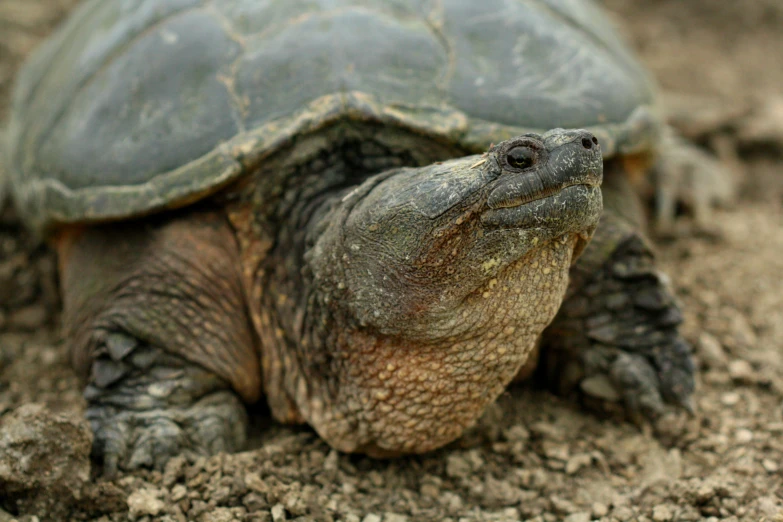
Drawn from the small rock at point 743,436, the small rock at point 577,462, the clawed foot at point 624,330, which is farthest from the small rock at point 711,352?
the small rock at point 577,462

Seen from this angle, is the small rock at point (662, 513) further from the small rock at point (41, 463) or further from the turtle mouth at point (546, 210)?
the small rock at point (41, 463)

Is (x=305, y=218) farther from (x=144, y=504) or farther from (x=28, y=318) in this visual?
(x=28, y=318)

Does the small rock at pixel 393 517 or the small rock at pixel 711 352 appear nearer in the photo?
the small rock at pixel 393 517

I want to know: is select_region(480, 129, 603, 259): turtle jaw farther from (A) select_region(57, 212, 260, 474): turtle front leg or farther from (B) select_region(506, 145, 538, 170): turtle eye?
(A) select_region(57, 212, 260, 474): turtle front leg

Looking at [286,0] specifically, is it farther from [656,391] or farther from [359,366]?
[656,391]

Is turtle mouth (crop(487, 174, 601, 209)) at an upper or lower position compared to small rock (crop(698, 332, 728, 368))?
upper

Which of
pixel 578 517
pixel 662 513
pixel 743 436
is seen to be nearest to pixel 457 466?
pixel 578 517

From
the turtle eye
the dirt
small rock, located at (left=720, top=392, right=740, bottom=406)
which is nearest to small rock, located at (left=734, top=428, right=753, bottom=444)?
the dirt
